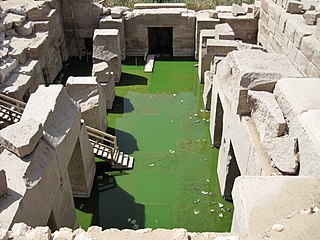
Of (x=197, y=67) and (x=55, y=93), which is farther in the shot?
(x=197, y=67)

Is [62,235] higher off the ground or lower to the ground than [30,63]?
higher

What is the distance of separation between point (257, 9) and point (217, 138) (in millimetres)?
6606

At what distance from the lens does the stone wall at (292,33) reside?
7.59 metres

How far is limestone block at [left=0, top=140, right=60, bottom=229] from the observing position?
391cm

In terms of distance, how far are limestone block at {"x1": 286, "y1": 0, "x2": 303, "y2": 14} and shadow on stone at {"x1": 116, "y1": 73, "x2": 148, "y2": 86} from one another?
16.6 feet

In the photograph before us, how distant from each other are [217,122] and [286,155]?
4.02m

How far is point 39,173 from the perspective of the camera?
4449 mm

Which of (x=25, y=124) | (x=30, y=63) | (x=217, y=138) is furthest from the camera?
(x=30, y=63)

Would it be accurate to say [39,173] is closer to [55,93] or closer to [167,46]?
[55,93]

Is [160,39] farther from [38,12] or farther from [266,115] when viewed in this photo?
[266,115]

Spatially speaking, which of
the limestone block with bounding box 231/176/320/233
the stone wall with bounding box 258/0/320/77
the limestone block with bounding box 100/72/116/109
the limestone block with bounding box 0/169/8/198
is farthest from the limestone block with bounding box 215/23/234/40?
the limestone block with bounding box 0/169/8/198

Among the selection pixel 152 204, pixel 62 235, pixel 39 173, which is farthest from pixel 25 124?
pixel 152 204

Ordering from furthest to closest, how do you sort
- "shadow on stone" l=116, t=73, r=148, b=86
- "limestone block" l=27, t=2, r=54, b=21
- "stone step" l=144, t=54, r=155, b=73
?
1. "stone step" l=144, t=54, r=155, b=73
2. "limestone block" l=27, t=2, r=54, b=21
3. "shadow on stone" l=116, t=73, r=148, b=86

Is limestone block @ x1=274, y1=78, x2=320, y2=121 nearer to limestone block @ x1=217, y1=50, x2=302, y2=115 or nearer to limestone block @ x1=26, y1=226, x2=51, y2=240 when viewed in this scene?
limestone block @ x1=217, y1=50, x2=302, y2=115
